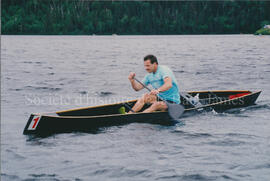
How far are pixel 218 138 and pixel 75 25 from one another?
9827 cm

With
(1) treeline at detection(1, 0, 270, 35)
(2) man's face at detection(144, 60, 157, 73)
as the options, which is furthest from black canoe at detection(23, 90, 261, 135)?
(1) treeline at detection(1, 0, 270, 35)

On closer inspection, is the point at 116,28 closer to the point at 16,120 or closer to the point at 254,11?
the point at 254,11

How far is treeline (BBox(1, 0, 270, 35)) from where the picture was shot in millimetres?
100750

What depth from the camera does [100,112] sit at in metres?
9.67

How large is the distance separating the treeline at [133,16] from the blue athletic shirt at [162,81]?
94.2m

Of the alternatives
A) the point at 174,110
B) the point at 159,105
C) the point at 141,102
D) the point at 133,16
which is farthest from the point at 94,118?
the point at 133,16

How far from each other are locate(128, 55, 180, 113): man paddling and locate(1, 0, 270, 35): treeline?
9406 cm

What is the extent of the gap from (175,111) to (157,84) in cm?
79

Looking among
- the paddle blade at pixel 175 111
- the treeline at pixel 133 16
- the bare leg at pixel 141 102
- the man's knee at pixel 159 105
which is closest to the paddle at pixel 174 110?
the paddle blade at pixel 175 111

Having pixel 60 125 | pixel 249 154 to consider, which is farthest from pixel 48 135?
pixel 249 154

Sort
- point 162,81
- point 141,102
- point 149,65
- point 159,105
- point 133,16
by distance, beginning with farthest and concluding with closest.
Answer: point 133,16, point 141,102, point 159,105, point 162,81, point 149,65

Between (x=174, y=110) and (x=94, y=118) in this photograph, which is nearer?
(x=94, y=118)

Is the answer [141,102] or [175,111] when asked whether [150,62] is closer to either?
[141,102]

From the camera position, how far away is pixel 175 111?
9227mm
